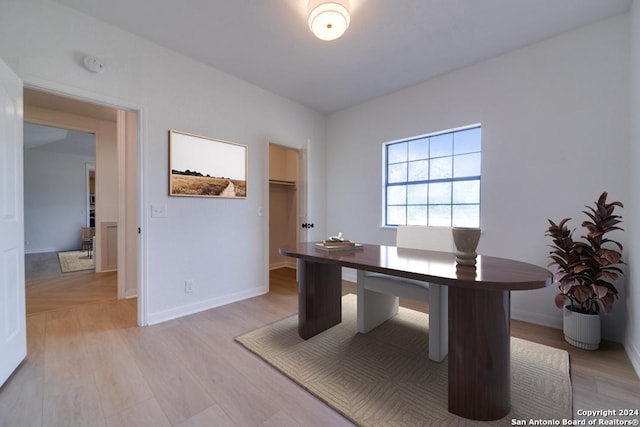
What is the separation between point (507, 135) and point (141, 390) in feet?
12.1

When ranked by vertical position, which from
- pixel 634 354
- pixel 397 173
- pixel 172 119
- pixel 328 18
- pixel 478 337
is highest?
pixel 328 18

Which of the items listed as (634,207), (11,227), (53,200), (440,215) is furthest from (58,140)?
(634,207)

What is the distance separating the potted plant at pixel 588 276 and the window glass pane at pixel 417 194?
144 centimetres

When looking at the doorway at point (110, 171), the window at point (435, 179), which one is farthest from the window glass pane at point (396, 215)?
the doorway at point (110, 171)

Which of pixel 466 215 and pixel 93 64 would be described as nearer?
pixel 93 64

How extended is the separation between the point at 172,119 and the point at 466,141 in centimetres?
324

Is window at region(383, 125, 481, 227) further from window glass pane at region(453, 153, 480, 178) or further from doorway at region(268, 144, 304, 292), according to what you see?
doorway at region(268, 144, 304, 292)

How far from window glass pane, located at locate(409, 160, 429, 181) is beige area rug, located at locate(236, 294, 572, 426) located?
6.14 ft

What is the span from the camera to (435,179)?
3.32m

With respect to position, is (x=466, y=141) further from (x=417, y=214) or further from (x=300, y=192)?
(x=300, y=192)

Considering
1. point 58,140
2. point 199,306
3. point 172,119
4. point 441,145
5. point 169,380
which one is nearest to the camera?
point 169,380

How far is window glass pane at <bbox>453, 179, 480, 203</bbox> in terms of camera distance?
9.75 feet

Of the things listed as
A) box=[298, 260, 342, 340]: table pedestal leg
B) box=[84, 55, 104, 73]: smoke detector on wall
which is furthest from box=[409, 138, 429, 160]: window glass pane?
box=[84, 55, 104, 73]: smoke detector on wall

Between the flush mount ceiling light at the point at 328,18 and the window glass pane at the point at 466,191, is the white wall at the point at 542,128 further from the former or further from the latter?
the flush mount ceiling light at the point at 328,18
